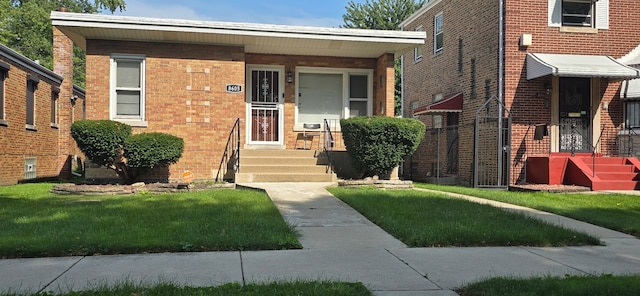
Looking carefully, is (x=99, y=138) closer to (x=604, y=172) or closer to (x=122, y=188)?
(x=122, y=188)

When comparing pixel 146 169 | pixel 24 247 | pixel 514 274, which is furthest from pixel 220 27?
pixel 514 274

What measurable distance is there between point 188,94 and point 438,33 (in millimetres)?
10610

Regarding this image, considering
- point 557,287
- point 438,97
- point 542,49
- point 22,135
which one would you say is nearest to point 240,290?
point 557,287

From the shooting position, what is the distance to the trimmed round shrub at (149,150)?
10.7m

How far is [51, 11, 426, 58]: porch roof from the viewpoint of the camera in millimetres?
11430

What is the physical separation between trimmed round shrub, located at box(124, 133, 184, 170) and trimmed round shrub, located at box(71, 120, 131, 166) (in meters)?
0.23

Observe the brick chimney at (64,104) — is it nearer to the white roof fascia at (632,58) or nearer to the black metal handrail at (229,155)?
the black metal handrail at (229,155)

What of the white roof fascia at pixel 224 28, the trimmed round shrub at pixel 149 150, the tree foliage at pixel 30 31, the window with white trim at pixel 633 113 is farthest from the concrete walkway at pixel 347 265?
the tree foliage at pixel 30 31

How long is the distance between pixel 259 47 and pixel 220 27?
1.75 meters

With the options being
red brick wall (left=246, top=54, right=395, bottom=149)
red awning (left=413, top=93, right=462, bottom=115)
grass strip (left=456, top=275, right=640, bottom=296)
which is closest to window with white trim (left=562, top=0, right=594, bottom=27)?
red awning (left=413, top=93, right=462, bottom=115)

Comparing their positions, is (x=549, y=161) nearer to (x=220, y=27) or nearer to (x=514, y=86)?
(x=514, y=86)

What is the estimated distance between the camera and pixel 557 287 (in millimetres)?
3936

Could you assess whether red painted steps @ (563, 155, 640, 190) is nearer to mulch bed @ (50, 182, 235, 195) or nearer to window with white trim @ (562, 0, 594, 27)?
window with white trim @ (562, 0, 594, 27)

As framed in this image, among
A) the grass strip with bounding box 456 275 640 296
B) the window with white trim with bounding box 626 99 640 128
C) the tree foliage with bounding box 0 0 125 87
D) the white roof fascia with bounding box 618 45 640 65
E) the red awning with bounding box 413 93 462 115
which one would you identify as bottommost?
the grass strip with bounding box 456 275 640 296
